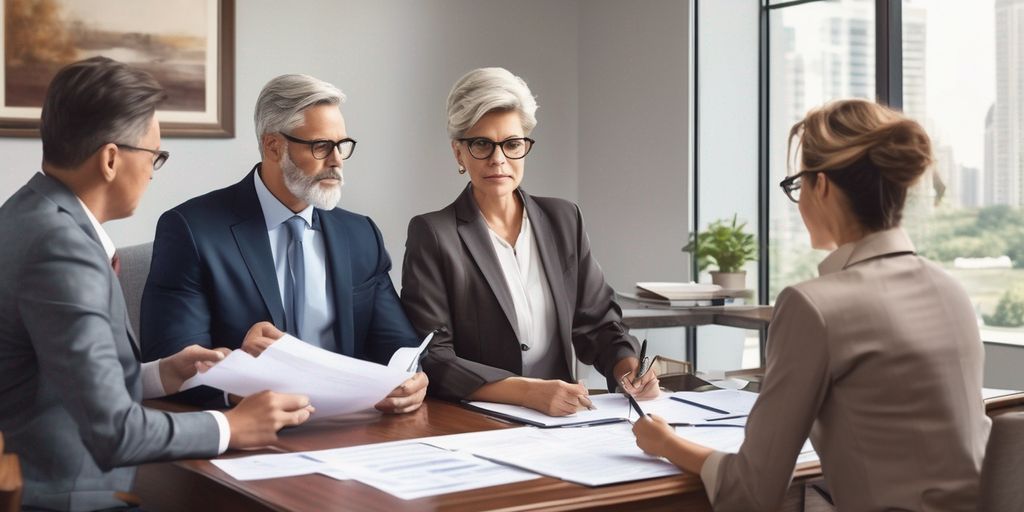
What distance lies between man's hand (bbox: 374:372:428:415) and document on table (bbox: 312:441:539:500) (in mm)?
301

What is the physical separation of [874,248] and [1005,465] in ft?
1.30

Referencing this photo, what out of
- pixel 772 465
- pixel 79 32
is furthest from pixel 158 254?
pixel 79 32

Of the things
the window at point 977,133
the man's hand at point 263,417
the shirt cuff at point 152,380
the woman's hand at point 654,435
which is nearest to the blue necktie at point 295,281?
the shirt cuff at point 152,380

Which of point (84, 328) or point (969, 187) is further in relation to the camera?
point (969, 187)

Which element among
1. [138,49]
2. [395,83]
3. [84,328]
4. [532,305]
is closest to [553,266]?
[532,305]

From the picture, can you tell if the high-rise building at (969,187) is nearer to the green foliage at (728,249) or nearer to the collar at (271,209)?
the green foliage at (728,249)

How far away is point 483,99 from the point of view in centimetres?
282

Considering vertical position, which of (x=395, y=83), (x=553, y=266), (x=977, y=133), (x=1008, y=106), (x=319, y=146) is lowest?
(x=553, y=266)

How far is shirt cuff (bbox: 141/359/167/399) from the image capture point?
233 centimetres

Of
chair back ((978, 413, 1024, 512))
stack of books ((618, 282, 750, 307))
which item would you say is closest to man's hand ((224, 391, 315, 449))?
chair back ((978, 413, 1024, 512))

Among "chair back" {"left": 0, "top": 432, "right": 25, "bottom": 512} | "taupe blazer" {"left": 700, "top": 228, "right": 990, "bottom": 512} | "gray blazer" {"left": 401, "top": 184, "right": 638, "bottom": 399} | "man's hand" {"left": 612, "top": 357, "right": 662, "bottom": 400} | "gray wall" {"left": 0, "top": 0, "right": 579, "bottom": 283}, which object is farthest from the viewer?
"gray wall" {"left": 0, "top": 0, "right": 579, "bottom": 283}

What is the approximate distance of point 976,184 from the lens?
5.01m

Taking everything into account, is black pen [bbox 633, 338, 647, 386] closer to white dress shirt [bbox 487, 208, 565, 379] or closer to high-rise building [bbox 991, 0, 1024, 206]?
white dress shirt [bbox 487, 208, 565, 379]

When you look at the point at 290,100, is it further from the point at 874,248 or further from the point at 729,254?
the point at 729,254
